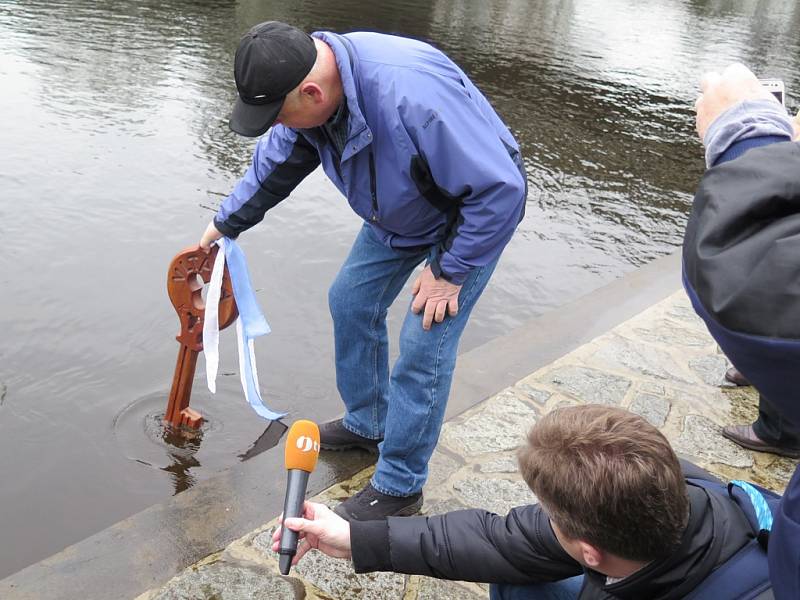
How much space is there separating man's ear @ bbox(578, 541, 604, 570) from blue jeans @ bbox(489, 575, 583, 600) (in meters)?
0.49

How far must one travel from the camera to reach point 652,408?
445 cm

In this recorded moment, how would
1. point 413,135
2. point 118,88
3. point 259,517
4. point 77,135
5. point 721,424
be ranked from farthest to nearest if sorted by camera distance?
1. point 118,88
2. point 77,135
3. point 721,424
4. point 259,517
5. point 413,135

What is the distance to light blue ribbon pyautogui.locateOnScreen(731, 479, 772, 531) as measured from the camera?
6.38 feet

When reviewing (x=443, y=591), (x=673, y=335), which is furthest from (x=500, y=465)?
(x=673, y=335)

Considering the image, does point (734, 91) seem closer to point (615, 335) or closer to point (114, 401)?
point (615, 335)

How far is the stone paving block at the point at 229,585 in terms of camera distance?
2.92 meters

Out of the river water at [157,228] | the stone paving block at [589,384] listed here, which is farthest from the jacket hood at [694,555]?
the river water at [157,228]

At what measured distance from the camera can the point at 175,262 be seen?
3.90 metres

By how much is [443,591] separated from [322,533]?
0.90 meters

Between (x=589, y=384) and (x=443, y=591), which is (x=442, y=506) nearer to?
(x=443, y=591)

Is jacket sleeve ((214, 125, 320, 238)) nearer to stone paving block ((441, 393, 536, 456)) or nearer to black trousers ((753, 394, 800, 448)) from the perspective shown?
stone paving block ((441, 393, 536, 456))

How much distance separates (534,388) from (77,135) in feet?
25.1

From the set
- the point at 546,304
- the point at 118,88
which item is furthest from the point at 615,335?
the point at 118,88

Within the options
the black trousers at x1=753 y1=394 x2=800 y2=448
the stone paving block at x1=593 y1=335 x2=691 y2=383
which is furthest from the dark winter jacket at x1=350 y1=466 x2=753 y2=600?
the stone paving block at x1=593 y1=335 x2=691 y2=383
